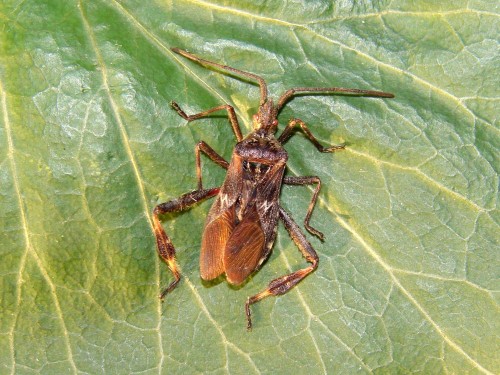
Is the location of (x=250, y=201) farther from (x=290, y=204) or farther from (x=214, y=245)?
(x=214, y=245)

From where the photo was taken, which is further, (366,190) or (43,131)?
(366,190)

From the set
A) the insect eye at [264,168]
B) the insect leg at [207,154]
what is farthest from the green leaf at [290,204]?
the insect eye at [264,168]

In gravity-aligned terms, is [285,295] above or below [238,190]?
below

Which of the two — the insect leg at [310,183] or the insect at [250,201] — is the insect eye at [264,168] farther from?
the insect leg at [310,183]

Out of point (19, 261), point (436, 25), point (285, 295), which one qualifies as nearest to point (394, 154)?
point (436, 25)

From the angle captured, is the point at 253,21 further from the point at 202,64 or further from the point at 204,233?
the point at 204,233

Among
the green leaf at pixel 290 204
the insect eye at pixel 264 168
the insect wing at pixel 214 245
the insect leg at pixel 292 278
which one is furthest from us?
the insect eye at pixel 264 168

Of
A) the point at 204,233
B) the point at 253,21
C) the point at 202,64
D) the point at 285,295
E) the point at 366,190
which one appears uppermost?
the point at 253,21

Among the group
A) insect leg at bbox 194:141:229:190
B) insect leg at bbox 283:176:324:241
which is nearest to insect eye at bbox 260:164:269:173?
insect leg at bbox 283:176:324:241
